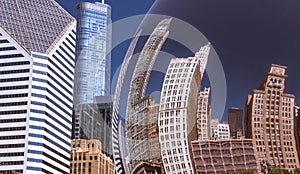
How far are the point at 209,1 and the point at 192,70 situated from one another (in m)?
0.64

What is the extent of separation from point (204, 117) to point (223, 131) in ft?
0.60

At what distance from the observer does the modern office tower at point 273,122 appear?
471 cm

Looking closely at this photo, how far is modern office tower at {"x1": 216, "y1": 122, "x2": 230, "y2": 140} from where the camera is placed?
489cm

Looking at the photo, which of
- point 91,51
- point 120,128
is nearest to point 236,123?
point 120,128

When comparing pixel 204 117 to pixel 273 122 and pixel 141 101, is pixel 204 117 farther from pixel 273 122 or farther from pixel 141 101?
pixel 141 101

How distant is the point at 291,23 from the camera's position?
5.11 metres

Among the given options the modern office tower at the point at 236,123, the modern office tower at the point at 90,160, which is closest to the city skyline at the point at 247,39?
the modern office tower at the point at 236,123

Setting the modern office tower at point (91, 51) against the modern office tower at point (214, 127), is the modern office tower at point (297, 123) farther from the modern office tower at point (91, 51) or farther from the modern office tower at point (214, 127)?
the modern office tower at point (91, 51)

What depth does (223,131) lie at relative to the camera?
493 centimetres

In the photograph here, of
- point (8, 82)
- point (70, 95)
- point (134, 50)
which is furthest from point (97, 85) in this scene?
point (134, 50)

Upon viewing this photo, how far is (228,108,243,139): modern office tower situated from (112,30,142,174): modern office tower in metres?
1.09

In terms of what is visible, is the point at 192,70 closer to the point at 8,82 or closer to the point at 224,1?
the point at 224,1

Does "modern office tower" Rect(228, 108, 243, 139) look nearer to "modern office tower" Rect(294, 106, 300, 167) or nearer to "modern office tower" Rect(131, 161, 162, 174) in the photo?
"modern office tower" Rect(294, 106, 300, 167)

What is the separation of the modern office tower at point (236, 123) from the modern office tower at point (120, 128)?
3.57 feet
